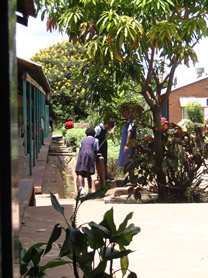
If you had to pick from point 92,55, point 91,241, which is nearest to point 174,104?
point 92,55

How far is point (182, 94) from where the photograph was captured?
46500 millimetres

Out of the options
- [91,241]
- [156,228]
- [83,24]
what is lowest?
[156,228]

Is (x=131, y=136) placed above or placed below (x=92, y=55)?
below

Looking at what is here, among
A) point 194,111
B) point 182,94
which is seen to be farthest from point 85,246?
point 182,94

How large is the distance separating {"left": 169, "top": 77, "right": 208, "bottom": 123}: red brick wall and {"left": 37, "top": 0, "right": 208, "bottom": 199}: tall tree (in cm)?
3750

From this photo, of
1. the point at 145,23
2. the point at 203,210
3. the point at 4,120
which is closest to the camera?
the point at 4,120

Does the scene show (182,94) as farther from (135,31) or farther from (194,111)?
Answer: (135,31)

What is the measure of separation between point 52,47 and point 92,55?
120 ft

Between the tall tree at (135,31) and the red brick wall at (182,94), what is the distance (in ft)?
123

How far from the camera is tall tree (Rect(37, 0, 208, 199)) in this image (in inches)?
279

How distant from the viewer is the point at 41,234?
520 centimetres

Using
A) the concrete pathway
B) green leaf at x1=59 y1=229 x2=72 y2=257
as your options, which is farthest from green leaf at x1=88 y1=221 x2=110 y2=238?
Answer: the concrete pathway

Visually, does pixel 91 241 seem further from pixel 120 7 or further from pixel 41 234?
pixel 120 7

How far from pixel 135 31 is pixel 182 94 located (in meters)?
40.2
